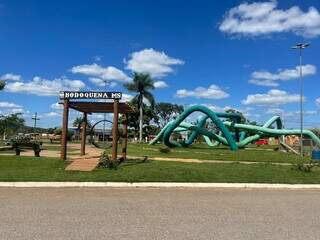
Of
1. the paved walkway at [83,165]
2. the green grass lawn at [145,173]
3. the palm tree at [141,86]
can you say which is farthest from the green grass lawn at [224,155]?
the palm tree at [141,86]

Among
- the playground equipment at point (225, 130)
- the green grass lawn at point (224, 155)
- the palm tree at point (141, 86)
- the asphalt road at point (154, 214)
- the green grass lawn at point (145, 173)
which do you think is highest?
the palm tree at point (141, 86)

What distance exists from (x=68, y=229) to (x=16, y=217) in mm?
1619

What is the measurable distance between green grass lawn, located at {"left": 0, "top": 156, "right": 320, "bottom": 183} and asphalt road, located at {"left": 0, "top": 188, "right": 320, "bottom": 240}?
6.66ft

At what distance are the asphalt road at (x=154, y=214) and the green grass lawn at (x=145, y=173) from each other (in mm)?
2031

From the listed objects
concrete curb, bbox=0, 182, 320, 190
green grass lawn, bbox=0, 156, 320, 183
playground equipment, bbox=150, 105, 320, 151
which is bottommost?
concrete curb, bbox=0, 182, 320, 190

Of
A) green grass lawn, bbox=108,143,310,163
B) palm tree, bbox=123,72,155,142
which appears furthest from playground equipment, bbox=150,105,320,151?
palm tree, bbox=123,72,155,142

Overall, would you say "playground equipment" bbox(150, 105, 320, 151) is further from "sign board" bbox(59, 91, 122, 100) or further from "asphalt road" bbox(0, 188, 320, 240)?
"asphalt road" bbox(0, 188, 320, 240)

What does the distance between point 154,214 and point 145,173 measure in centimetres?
735

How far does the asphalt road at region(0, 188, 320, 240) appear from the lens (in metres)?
7.86

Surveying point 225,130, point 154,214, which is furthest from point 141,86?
point 154,214

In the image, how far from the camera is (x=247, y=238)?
759 centimetres

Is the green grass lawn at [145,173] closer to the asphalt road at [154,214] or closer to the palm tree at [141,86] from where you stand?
the asphalt road at [154,214]

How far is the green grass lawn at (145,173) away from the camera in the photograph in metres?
16.3

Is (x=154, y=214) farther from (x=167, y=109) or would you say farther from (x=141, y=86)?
(x=167, y=109)
